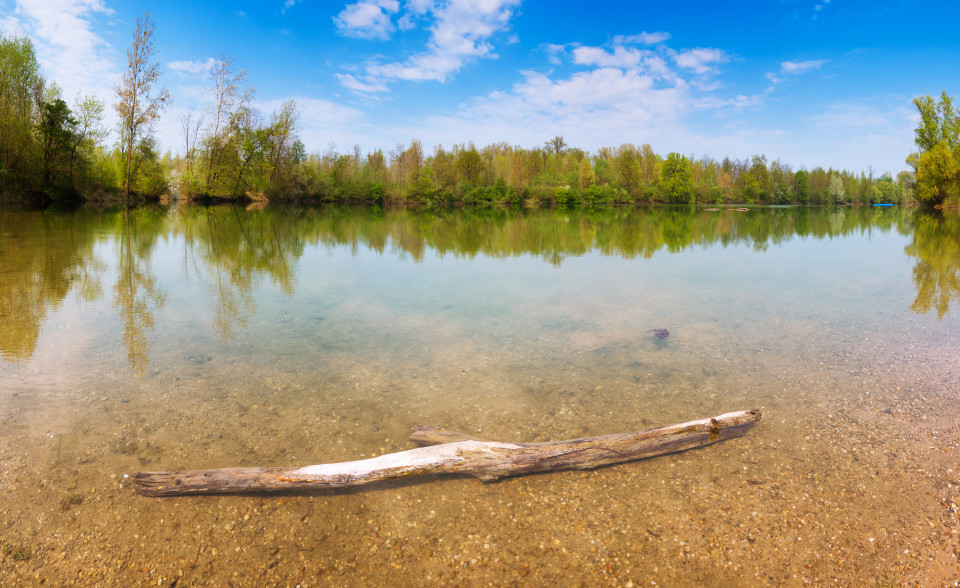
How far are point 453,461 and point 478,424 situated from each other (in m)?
0.92

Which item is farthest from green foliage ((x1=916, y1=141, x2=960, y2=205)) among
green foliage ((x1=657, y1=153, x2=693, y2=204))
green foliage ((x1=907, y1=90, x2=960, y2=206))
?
green foliage ((x1=657, y1=153, x2=693, y2=204))

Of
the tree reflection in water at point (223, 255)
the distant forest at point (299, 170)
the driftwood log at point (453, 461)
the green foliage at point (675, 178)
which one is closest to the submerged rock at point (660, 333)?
the driftwood log at point (453, 461)

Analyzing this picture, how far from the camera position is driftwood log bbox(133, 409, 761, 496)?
351cm

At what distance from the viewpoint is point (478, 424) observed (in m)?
4.61

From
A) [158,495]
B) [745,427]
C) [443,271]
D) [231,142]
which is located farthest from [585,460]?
[231,142]

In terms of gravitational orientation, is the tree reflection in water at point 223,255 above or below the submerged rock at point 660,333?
above

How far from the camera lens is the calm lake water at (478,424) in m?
3.03

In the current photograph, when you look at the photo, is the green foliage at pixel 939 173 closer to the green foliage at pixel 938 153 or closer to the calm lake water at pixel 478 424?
the green foliage at pixel 938 153

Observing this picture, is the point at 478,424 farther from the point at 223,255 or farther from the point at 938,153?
the point at 938,153

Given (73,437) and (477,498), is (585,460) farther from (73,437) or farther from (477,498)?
(73,437)

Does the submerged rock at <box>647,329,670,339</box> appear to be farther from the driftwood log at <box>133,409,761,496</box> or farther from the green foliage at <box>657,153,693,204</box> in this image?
the green foliage at <box>657,153,693,204</box>

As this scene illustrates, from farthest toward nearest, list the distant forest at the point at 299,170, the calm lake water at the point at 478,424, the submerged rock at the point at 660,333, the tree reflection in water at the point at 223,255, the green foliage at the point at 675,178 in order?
the green foliage at the point at 675,178 → the distant forest at the point at 299,170 → the tree reflection in water at the point at 223,255 → the submerged rock at the point at 660,333 → the calm lake water at the point at 478,424

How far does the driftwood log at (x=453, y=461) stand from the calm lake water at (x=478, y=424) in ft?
0.36

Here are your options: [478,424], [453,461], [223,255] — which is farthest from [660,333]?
[223,255]
